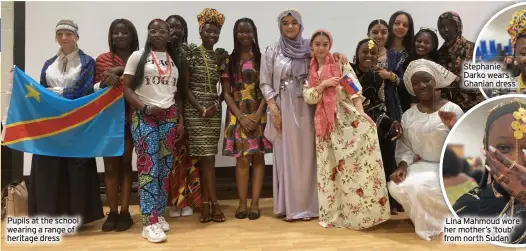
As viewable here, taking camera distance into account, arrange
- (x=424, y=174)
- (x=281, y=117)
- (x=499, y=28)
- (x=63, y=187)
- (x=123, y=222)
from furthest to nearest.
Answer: (x=281, y=117)
(x=123, y=222)
(x=63, y=187)
(x=424, y=174)
(x=499, y=28)

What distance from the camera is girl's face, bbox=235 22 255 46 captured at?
10.0 feet

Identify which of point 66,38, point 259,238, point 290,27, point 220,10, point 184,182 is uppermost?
point 220,10

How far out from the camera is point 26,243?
8.21ft

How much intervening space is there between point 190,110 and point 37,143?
3.49 ft

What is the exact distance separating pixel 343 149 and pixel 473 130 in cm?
86

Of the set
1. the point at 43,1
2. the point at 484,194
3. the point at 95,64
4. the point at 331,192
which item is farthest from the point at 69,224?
the point at 484,194

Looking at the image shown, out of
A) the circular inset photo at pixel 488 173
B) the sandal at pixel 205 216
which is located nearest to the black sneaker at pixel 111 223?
the sandal at pixel 205 216

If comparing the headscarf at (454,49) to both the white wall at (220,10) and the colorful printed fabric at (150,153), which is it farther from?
the colorful printed fabric at (150,153)

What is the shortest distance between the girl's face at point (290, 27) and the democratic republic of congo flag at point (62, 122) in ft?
4.23

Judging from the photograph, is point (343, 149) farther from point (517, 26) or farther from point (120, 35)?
point (120, 35)

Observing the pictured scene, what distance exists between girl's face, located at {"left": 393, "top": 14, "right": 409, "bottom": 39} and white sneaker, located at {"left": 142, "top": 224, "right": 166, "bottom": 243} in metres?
2.39

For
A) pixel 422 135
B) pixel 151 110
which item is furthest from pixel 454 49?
pixel 151 110

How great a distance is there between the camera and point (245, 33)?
3064mm

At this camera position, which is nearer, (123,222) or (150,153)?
(150,153)
